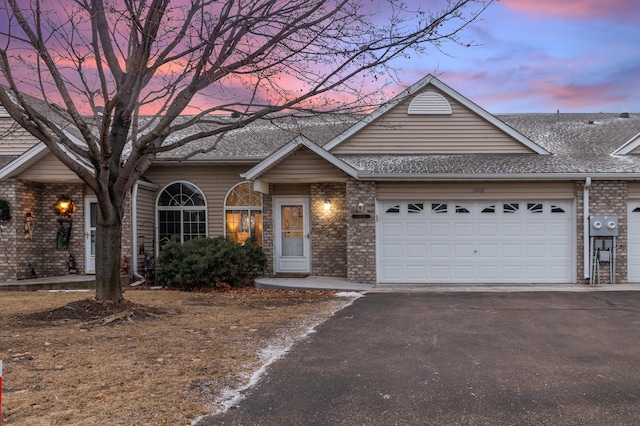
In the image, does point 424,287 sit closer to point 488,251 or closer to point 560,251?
point 488,251

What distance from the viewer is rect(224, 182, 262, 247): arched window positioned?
14.6 metres

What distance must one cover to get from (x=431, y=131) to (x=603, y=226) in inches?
200

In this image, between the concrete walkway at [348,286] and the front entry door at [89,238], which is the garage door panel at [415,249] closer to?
the concrete walkway at [348,286]

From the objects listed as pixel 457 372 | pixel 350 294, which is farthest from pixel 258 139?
pixel 457 372

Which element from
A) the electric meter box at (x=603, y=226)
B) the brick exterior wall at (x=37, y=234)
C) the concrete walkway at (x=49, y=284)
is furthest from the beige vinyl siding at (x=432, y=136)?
the brick exterior wall at (x=37, y=234)

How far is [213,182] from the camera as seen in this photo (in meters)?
14.6

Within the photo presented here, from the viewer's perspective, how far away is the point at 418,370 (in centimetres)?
540

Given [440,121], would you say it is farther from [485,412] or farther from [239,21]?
[485,412]

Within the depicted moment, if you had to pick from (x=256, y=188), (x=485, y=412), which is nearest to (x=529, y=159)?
(x=256, y=188)

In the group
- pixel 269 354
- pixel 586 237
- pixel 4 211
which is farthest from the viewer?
pixel 4 211

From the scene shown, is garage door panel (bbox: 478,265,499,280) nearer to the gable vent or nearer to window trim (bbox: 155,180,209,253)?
the gable vent

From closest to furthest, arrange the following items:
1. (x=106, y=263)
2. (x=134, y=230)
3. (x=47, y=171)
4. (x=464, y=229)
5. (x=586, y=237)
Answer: (x=106, y=263)
(x=586, y=237)
(x=464, y=229)
(x=47, y=171)
(x=134, y=230)

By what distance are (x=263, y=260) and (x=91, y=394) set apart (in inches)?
358

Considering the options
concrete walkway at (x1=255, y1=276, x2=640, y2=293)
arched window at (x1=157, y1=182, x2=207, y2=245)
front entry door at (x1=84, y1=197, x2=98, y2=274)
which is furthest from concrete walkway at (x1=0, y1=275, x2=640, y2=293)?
arched window at (x1=157, y1=182, x2=207, y2=245)
